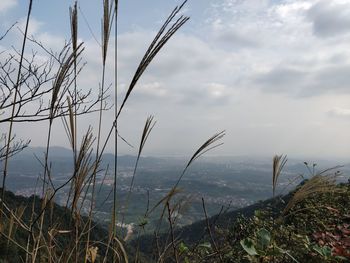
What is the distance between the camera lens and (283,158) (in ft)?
7.02

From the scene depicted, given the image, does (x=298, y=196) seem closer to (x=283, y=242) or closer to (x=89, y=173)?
(x=89, y=173)

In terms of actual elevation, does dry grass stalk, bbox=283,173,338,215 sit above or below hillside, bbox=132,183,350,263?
above

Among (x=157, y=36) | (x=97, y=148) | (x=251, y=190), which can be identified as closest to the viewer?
(x=157, y=36)

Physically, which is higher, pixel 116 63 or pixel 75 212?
pixel 116 63

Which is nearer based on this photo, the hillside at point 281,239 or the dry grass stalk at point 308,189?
the dry grass stalk at point 308,189

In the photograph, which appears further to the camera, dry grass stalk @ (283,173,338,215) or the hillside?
the hillside

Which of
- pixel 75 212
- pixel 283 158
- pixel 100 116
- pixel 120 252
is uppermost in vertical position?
pixel 100 116

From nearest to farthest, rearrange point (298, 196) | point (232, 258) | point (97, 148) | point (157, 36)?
1. point (157, 36)
2. point (298, 196)
3. point (97, 148)
4. point (232, 258)

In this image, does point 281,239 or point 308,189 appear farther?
point 281,239

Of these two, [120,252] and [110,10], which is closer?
[110,10]

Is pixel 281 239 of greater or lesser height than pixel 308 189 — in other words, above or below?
below

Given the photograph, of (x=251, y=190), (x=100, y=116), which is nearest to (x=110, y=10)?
(x=100, y=116)

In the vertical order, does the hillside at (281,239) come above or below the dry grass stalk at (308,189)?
below

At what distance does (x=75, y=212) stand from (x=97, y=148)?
12.4 inches
